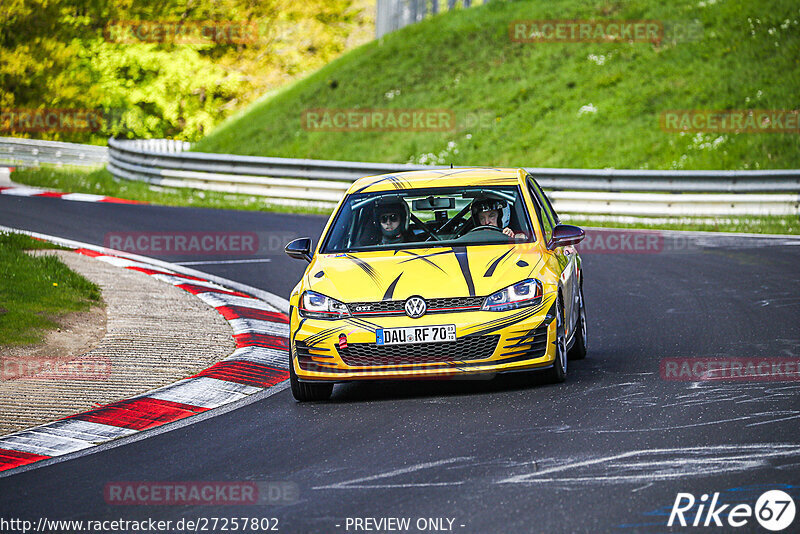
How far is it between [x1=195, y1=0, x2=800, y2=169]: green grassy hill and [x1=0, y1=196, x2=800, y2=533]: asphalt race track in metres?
16.9

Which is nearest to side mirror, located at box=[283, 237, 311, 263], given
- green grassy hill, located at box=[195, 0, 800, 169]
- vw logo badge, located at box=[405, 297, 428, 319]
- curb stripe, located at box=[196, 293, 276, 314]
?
vw logo badge, located at box=[405, 297, 428, 319]

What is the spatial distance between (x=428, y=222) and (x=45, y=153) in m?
33.8

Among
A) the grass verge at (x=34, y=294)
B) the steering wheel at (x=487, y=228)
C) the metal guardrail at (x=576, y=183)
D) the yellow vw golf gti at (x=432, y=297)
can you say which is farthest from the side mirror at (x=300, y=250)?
the metal guardrail at (x=576, y=183)

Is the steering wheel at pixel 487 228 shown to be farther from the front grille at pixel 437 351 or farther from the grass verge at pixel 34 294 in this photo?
the grass verge at pixel 34 294

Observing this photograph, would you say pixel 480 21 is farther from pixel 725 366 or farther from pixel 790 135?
pixel 725 366

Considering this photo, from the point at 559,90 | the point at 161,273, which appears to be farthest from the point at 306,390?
the point at 559,90

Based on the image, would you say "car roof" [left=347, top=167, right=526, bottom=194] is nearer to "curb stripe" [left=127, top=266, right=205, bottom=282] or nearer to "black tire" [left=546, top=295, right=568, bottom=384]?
"black tire" [left=546, top=295, right=568, bottom=384]

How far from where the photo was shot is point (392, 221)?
8.88m

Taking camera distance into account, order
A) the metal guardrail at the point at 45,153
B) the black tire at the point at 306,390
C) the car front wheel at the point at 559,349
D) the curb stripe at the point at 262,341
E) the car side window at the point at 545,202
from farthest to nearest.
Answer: the metal guardrail at the point at 45,153 → the curb stripe at the point at 262,341 → the car side window at the point at 545,202 → the black tire at the point at 306,390 → the car front wheel at the point at 559,349

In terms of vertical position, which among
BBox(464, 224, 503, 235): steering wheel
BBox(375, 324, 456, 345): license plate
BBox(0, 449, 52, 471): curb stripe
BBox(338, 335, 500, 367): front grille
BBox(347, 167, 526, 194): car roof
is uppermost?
BBox(347, 167, 526, 194): car roof

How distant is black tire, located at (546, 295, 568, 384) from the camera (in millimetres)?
7910

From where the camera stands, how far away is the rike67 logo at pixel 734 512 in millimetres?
4871

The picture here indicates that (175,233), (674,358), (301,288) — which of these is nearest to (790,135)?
(175,233)

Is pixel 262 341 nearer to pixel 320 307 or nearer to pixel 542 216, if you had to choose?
pixel 320 307
